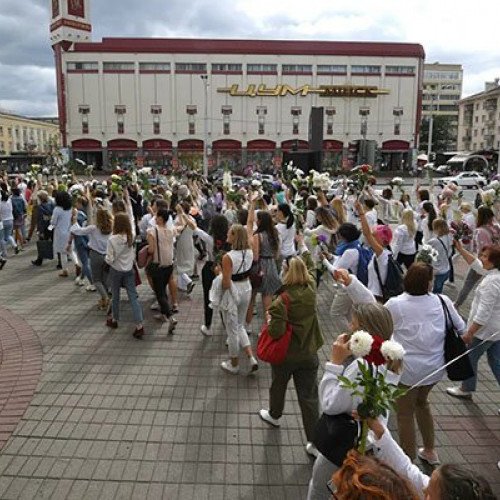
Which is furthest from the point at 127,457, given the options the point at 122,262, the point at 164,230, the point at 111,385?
the point at 164,230

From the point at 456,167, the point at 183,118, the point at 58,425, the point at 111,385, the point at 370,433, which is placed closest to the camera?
the point at 370,433

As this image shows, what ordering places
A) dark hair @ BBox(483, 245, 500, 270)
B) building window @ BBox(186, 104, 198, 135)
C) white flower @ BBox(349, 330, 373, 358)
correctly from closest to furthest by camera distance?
white flower @ BBox(349, 330, 373, 358) → dark hair @ BBox(483, 245, 500, 270) → building window @ BBox(186, 104, 198, 135)

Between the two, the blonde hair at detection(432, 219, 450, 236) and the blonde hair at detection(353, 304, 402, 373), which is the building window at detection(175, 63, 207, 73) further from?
the blonde hair at detection(353, 304, 402, 373)

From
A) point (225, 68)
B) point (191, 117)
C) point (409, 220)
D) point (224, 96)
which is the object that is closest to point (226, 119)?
point (224, 96)

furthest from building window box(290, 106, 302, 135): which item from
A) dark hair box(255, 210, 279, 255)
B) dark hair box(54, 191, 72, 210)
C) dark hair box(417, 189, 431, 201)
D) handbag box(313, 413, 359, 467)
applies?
handbag box(313, 413, 359, 467)

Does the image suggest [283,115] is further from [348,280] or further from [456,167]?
[348,280]

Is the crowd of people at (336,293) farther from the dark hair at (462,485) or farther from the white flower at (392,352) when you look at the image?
the white flower at (392,352)

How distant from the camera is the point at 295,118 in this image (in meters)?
64.1

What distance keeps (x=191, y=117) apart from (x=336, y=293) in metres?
59.4

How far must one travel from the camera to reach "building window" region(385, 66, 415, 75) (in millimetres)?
63281

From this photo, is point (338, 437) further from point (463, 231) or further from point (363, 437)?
point (463, 231)

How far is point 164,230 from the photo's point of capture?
23.4 feet

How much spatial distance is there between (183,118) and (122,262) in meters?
59.2

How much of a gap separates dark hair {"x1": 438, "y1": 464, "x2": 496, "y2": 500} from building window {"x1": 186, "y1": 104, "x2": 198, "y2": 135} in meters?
64.3
